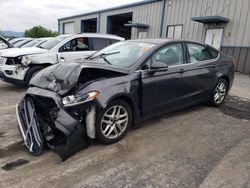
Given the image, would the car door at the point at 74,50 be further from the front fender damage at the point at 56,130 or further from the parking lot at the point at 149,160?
the front fender damage at the point at 56,130

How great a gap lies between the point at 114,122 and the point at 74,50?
179 inches

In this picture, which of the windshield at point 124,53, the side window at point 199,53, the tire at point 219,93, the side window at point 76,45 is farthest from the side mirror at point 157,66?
the side window at point 76,45

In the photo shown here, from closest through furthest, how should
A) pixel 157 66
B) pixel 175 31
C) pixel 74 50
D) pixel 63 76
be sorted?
pixel 63 76, pixel 157 66, pixel 74 50, pixel 175 31

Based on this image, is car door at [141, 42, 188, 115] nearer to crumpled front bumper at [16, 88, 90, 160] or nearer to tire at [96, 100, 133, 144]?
tire at [96, 100, 133, 144]

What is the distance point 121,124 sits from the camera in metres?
3.57

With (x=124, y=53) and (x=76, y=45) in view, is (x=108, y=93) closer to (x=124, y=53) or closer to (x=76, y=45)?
(x=124, y=53)

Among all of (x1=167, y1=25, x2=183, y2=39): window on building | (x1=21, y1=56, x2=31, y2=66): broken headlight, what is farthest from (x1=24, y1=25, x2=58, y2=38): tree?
(x1=21, y1=56, x2=31, y2=66): broken headlight

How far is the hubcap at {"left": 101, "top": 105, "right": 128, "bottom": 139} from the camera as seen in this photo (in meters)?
3.36

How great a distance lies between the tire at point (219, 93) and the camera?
535 cm

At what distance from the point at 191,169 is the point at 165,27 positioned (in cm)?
1578

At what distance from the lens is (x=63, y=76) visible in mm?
3441

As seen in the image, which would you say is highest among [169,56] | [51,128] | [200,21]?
[200,21]

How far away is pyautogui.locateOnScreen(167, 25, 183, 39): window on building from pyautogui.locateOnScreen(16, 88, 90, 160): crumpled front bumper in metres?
14.0

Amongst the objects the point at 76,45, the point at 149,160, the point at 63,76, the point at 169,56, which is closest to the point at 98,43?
the point at 76,45
